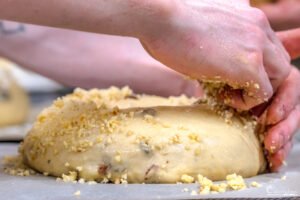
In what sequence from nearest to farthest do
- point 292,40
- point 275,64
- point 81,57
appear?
1. point 275,64
2. point 292,40
3. point 81,57

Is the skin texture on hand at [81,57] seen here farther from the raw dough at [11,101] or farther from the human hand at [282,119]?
the human hand at [282,119]

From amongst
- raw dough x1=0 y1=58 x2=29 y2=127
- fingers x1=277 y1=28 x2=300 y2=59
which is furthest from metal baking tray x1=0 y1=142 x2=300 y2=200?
raw dough x1=0 y1=58 x2=29 y2=127

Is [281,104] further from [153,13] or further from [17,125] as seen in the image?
[17,125]

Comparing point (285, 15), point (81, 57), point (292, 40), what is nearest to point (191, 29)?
point (292, 40)

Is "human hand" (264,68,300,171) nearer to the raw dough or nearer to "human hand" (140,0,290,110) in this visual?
"human hand" (140,0,290,110)

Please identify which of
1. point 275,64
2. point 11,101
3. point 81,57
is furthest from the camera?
point 11,101

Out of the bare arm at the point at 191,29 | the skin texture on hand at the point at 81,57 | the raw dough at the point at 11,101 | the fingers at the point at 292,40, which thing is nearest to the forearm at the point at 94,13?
the bare arm at the point at 191,29

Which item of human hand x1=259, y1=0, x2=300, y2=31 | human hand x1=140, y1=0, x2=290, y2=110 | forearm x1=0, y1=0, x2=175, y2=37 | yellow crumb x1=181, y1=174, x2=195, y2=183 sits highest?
forearm x1=0, y1=0, x2=175, y2=37

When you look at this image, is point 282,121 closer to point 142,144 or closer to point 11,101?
point 142,144
